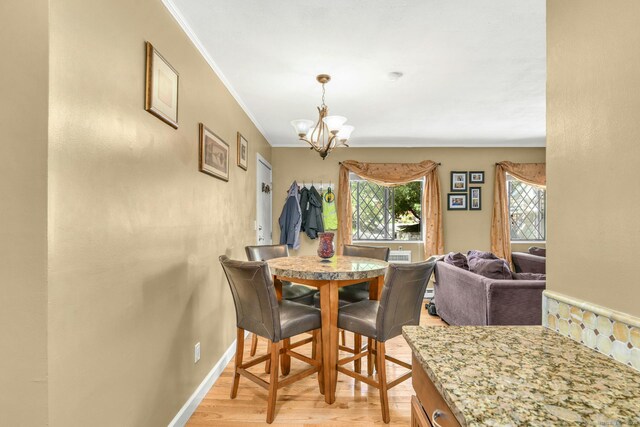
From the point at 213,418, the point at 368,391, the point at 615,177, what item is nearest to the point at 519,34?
the point at 615,177

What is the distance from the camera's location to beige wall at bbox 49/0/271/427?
1034 mm

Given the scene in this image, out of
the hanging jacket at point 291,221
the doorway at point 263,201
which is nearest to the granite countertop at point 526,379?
the doorway at point 263,201

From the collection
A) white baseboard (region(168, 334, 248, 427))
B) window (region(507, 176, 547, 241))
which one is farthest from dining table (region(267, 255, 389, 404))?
window (region(507, 176, 547, 241))

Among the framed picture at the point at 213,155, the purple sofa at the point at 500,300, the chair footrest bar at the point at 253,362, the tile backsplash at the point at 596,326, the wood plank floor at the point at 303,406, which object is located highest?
the framed picture at the point at 213,155

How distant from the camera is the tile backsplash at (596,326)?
0.71 m

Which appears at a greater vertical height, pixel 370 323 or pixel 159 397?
pixel 370 323

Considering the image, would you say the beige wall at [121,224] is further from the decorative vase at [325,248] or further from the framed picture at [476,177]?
the framed picture at [476,177]

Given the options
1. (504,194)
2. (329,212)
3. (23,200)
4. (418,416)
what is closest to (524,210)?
(504,194)

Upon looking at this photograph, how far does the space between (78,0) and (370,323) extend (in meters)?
1.96

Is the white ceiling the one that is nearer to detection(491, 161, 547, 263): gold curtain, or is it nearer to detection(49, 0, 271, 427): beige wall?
detection(49, 0, 271, 427): beige wall

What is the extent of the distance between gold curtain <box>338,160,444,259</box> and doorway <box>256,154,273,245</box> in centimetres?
106

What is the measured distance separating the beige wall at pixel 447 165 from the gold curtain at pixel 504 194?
86 mm

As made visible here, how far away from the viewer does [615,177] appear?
772 millimetres

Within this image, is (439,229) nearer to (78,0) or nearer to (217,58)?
(217,58)
